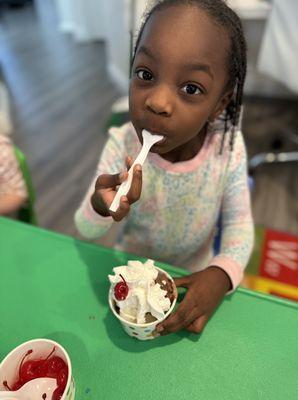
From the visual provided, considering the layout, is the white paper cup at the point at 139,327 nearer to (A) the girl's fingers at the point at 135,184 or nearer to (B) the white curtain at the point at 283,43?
(A) the girl's fingers at the point at 135,184

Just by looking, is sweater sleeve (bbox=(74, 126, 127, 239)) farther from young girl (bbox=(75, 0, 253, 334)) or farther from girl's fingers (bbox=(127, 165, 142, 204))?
girl's fingers (bbox=(127, 165, 142, 204))

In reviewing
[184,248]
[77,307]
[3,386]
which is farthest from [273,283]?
[3,386]

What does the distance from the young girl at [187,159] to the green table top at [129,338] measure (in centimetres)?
4

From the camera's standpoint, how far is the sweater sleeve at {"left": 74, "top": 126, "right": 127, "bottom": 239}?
2.15 ft

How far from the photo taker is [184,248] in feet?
2.78

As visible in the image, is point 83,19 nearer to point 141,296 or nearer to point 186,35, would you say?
point 186,35

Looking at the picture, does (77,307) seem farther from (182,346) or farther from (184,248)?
(184,248)

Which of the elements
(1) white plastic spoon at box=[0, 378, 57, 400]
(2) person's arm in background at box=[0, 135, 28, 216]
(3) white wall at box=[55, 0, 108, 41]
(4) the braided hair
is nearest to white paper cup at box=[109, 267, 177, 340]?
(1) white plastic spoon at box=[0, 378, 57, 400]

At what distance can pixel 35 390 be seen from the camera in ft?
1.50

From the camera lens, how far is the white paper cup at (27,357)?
457 mm

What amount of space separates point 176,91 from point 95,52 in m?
3.34

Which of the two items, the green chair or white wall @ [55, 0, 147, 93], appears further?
white wall @ [55, 0, 147, 93]

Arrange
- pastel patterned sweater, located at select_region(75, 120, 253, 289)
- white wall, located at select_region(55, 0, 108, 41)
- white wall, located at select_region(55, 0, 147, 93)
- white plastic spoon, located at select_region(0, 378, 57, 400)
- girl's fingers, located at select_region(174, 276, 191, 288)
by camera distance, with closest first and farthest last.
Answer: white plastic spoon, located at select_region(0, 378, 57, 400)
girl's fingers, located at select_region(174, 276, 191, 288)
pastel patterned sweater, located at select_region(75, 120, 253, 289)
white wall, located at select_region(55, 0, 147, 93)
white wall, located at select_region(55, 0, 108, 41)

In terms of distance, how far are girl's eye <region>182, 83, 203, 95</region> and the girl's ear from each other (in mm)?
88
